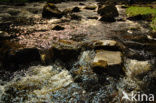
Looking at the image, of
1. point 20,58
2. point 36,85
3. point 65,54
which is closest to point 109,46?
point 65,54

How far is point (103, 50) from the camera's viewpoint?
659 cm

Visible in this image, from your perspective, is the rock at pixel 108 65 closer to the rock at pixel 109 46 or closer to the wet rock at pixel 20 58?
the rock at pixel 109 46

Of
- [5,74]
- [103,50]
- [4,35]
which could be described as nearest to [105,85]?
[103,50]

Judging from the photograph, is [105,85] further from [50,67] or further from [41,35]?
[41,35]

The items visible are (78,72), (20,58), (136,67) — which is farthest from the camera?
(20,58)

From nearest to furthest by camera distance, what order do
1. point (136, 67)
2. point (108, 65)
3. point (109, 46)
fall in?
point (108, 65) → point (136, 67) → point (109, 46)

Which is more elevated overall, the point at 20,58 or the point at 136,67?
the point at 20,58

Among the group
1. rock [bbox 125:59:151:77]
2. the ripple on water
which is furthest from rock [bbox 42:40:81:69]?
rock [bbox 125:59:151:77]

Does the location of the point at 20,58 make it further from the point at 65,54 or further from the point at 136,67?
the point at 136,67

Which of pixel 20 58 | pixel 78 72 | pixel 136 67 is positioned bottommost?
pixel 136 67

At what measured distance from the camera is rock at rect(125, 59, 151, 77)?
5.46m

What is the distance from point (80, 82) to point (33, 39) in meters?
5.28

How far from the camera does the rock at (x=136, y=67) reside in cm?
546

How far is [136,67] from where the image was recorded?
229 inches
